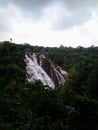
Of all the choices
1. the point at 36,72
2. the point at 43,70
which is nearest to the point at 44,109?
the point at 36,72

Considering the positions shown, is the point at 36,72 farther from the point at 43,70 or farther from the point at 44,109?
the point at 44,109

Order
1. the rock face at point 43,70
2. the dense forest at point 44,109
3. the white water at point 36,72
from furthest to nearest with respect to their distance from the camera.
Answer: the rock face at point 43,70 → the white water at point 36,72 → the dense forest at point 44,109

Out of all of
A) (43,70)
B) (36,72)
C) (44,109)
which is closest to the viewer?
(44,109)

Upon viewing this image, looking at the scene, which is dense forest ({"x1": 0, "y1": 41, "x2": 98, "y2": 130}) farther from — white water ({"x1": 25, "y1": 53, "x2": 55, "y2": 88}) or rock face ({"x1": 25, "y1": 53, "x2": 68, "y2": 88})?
rock face ({"x1": 25, "y1": 53, "x2": 68, "y2": 88})

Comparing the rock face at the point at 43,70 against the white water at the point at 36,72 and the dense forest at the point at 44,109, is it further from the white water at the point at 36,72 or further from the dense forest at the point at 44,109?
→ the dense forest at the point at 44,109

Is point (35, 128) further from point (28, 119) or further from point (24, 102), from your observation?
point (24, 102)

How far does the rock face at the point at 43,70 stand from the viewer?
4712 centimetres

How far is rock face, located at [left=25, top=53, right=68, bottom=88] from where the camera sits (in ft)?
155

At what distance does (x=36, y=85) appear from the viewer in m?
13.4

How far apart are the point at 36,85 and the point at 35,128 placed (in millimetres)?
2647

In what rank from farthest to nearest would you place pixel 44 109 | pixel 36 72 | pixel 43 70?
1. pixel 43 70
2. pixel 36 72
3. pixel 44 109

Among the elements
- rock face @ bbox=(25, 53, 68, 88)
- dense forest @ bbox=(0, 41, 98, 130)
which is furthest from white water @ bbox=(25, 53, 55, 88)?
dense forest @ bbox=(0, 41, 98, 130)

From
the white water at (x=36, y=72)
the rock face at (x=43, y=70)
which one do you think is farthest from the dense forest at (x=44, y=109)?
the rock face at (x=43, y=70)

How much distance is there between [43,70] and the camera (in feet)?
164
